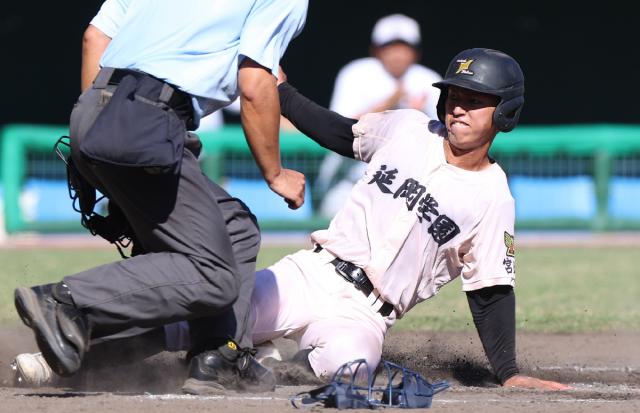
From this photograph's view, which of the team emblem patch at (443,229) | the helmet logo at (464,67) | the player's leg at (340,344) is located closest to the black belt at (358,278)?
the player's leg at (340,344)

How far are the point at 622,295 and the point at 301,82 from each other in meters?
8.40

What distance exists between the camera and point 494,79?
478 centimetres

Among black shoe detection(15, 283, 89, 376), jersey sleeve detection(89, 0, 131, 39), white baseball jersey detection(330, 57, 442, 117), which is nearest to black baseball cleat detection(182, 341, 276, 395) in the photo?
black shoe detection(15, 283, 89, 376)

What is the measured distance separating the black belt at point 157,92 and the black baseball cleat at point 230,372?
2.91ft

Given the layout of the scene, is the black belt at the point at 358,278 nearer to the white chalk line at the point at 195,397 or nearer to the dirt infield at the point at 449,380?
the dirt infield at the point at 449,380

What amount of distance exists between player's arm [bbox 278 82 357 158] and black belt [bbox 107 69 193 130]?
86cm

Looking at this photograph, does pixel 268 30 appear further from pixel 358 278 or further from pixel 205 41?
pixel 358 278

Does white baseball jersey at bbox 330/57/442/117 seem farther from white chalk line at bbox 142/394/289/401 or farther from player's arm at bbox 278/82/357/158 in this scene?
white chalk line at bbox 142/394/289/401

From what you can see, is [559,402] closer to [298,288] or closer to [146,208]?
[298,288]

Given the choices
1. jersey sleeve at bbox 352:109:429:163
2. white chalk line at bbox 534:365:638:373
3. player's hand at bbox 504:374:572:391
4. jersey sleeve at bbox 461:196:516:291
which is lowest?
white chalk line at bbox 534:365:638:373

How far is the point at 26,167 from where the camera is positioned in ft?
42.1

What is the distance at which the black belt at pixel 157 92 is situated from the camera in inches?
160

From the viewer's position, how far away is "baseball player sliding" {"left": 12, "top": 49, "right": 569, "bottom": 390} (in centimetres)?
471

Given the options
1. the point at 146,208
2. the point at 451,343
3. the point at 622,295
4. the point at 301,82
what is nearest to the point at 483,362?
the point at 451,343
